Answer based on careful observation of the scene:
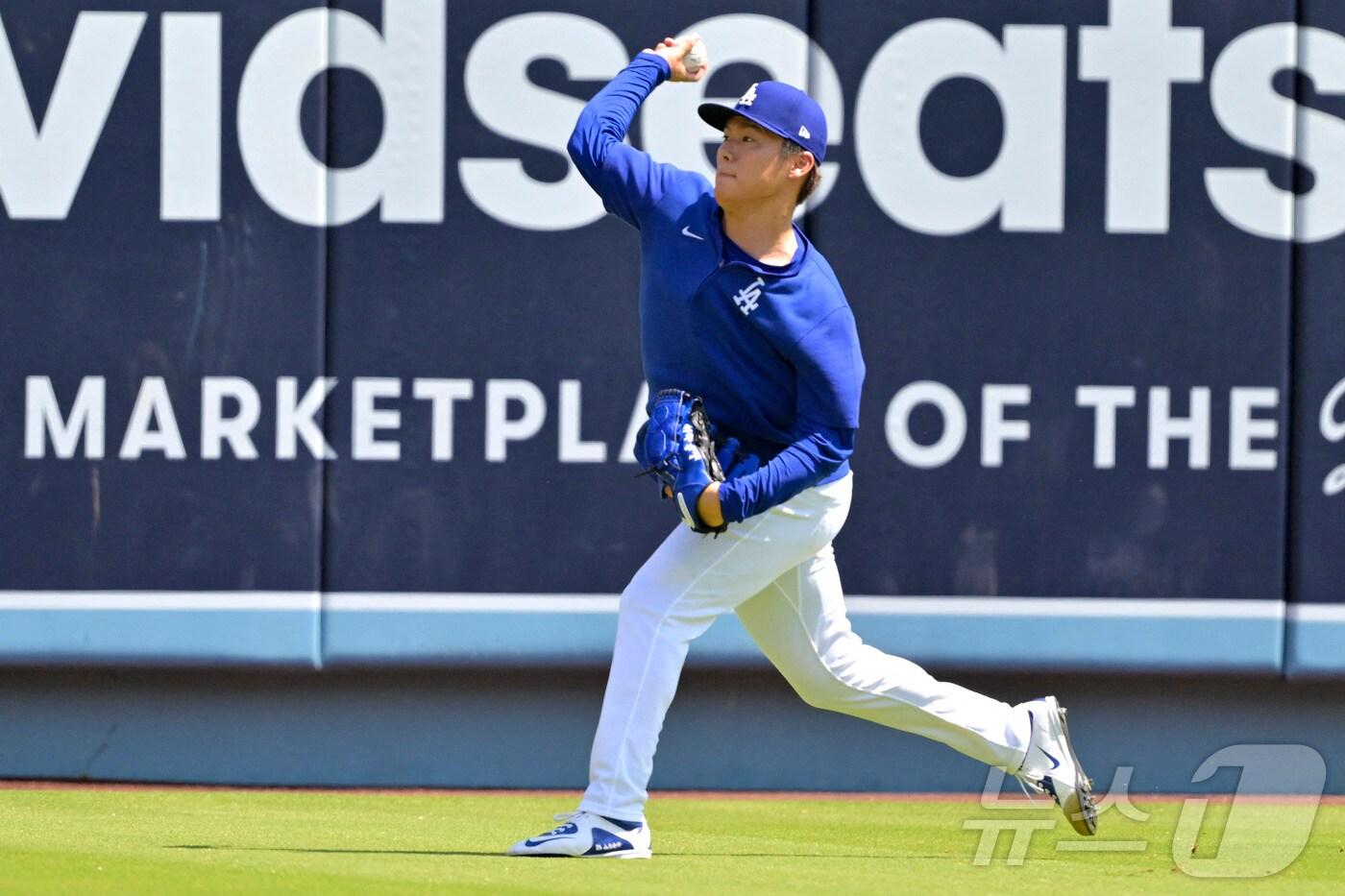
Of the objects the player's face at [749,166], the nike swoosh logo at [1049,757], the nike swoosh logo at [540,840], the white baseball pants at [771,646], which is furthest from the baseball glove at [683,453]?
the nike swoosh logo at [1049,757]

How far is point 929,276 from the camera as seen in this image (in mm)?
6816

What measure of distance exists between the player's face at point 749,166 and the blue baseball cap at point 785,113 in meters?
0.03

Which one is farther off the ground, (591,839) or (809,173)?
(809,173)

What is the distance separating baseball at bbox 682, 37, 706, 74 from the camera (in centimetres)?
512

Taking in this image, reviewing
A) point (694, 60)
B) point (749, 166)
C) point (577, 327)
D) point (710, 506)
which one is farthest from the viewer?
point (577, 327)

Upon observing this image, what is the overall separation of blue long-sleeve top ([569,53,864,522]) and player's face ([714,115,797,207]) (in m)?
0.10

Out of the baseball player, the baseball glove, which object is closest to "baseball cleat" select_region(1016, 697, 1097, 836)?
the baseball player

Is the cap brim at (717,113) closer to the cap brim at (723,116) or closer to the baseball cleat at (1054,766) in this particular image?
the cap brim at (723,116)

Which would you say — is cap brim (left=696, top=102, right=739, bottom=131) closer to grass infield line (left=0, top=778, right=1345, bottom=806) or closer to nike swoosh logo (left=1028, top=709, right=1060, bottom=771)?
nike swoosh logo (left=1028, top=709, right=1060, bottom=771)

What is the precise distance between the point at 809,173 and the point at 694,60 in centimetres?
44

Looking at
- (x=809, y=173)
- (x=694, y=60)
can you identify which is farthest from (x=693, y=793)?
(x=694, y=60)

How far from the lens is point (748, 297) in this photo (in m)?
4.78

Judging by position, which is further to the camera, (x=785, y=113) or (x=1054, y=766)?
(x=1054, y=766)

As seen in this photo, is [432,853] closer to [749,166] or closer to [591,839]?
[591,839]
